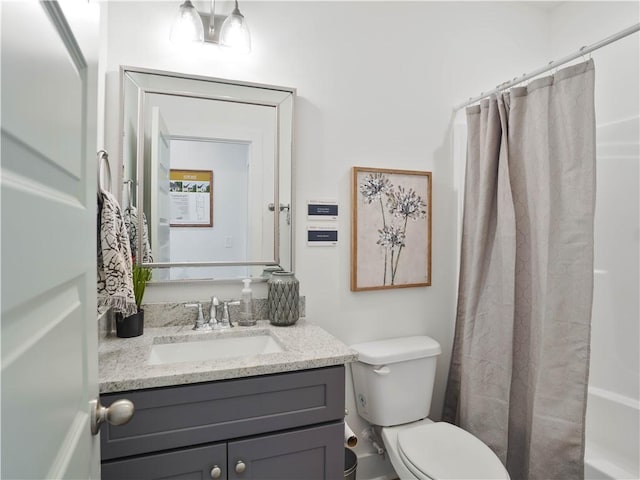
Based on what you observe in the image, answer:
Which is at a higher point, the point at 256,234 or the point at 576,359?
the point at 256,234

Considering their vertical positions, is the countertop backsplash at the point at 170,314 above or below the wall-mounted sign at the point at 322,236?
below

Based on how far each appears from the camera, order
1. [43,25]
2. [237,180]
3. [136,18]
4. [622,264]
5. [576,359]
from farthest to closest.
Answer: [622,264] < [237,180] < [136,18] < [576,359] < [43,25]

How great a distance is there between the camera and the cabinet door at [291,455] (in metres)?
1.18

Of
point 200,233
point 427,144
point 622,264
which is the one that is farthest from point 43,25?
point 622,264

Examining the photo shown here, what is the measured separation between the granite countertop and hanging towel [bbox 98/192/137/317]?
184 mm

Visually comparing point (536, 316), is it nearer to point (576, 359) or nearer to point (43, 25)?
point (576, 359)

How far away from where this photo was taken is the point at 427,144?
205 cm

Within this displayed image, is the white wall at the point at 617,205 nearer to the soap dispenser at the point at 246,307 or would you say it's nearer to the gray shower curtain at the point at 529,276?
the gray shower curtain at the point at 529,276

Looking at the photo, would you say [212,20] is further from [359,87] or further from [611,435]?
[611,435]

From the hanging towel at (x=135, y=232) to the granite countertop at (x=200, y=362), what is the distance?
302mm

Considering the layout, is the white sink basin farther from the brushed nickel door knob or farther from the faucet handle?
the brushed nickel door knob

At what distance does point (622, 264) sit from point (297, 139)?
173 cm

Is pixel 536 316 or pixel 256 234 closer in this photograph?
pixel 536 316

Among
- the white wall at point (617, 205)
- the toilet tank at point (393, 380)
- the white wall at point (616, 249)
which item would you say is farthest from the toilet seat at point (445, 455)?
the white wall at point (617, 205)
